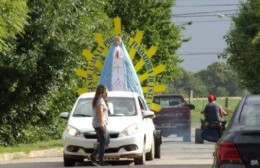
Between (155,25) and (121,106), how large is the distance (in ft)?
142

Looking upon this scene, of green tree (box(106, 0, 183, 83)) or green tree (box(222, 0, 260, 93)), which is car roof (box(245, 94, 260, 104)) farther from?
green tree (box(222, 0, 260, 93))

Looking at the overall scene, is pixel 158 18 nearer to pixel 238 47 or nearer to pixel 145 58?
pixel 238 47

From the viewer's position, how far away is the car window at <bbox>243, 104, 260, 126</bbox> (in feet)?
33.2

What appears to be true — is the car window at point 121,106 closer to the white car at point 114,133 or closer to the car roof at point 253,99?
the white car at point 114,133

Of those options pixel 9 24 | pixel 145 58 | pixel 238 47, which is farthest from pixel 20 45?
pixel 238 47

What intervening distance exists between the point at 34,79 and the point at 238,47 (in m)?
37.5

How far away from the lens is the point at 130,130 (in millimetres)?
20969

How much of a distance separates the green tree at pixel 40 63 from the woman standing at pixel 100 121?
1155cm

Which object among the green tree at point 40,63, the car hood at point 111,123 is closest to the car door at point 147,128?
the car hood at point 111,123

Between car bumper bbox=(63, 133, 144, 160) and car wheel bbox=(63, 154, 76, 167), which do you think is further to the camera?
car wheel bbox=(63, 154, 76, 167)

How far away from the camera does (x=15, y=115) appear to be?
3328cm

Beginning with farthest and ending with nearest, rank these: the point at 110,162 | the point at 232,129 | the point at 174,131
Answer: the point at 174,131, the point at 110,162, the point at 232,129

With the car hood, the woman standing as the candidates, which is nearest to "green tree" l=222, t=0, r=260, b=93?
the car hood

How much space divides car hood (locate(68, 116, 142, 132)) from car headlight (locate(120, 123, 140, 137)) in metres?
0.07
